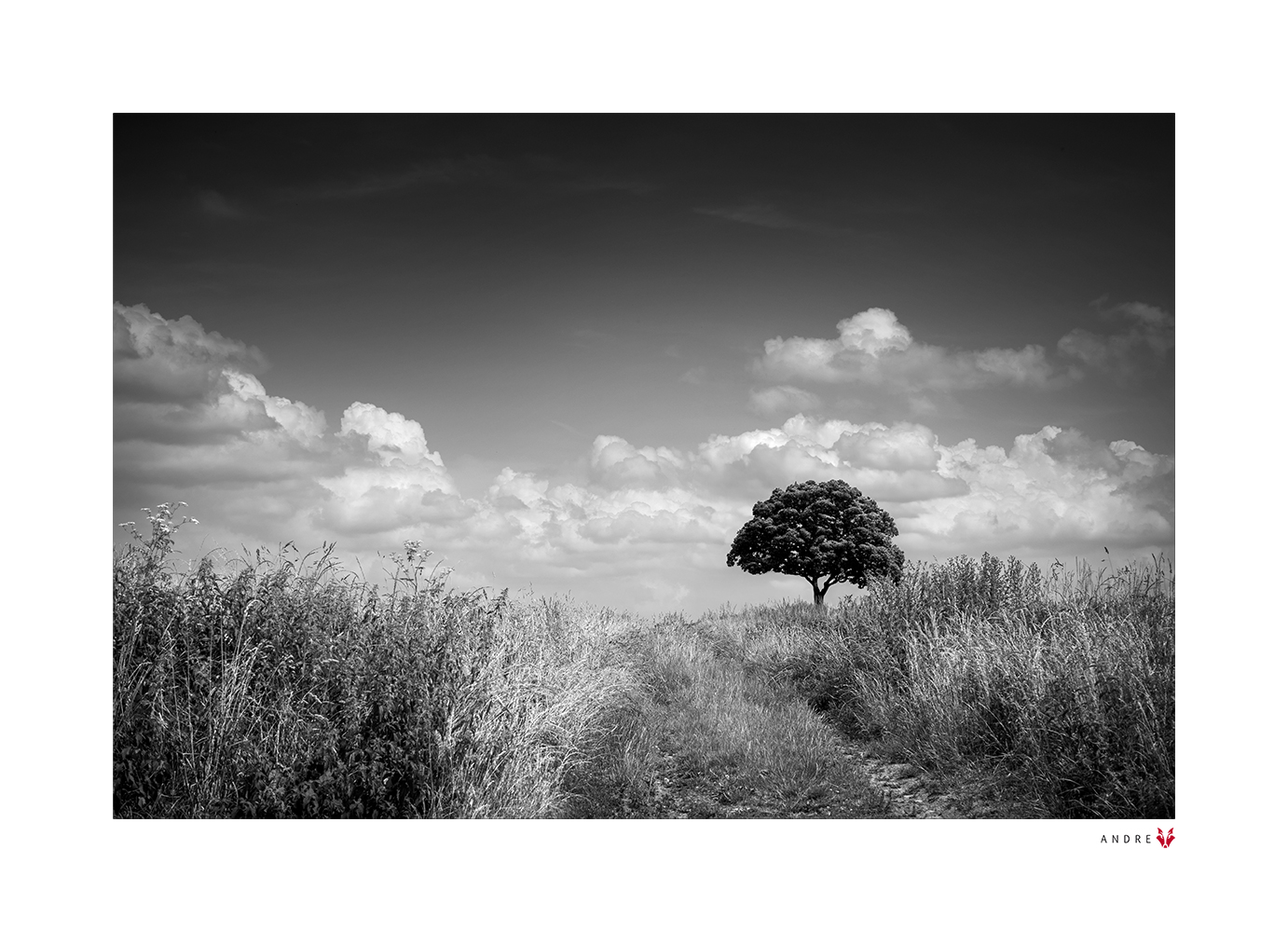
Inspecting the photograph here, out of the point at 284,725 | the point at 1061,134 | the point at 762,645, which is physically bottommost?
the point at 762,645

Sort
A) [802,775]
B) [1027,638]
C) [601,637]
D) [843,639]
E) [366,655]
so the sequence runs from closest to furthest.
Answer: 1. [366,655]
2. [802,775]
3. [1027,638]
4. [843,639]
5. [601,637]

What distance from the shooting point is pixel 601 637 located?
567 inches

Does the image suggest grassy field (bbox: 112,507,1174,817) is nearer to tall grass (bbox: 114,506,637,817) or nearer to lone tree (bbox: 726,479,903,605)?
tall grass (bbox: 114,506,637,817)

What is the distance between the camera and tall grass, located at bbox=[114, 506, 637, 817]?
5934 mm

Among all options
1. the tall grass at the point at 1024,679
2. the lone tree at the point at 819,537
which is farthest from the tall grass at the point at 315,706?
the lone tree at the point at 819,537

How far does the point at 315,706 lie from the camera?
6.68m

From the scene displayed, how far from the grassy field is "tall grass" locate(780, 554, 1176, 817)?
0.11 ft

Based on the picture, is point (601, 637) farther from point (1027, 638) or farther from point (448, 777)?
point (448, 777)

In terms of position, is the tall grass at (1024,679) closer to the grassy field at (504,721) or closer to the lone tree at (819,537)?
the grassy field at (504,721)

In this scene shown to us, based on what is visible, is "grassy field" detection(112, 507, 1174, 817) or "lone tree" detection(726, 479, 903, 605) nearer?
"grassy field" detection(112, 507, 1174, 817)

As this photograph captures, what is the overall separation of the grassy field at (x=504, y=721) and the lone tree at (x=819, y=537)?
22.1 meters

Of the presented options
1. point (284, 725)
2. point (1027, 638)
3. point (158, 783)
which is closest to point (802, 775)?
point (1027, 638)

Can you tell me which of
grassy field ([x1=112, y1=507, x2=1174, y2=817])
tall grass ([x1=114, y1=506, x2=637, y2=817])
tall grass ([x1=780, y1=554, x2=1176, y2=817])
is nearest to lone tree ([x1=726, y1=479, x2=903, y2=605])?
tall grass ([x1=780, y1=554, x2=1176, y2=817])
